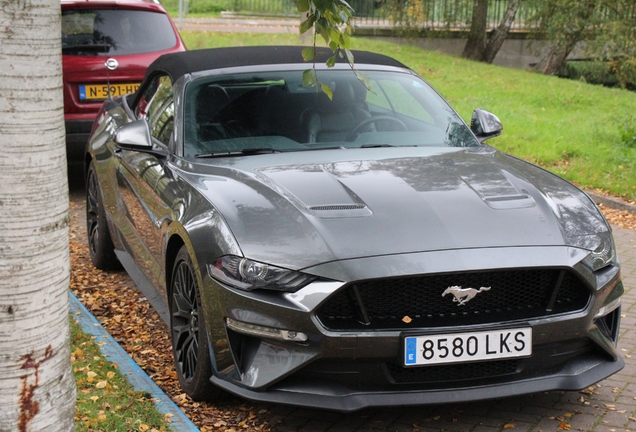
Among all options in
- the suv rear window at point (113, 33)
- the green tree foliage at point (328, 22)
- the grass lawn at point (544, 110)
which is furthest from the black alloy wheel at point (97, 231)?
the grass lawn at point (544, 110)

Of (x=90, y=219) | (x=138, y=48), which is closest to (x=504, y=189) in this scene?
(x=90, y=219)

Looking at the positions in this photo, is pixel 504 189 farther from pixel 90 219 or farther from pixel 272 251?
pixel 90 219

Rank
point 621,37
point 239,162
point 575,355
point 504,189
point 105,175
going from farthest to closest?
point 621,37
point 105,175
point 239,162
point 504,189
point 575,355

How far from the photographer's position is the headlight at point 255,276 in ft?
11.9

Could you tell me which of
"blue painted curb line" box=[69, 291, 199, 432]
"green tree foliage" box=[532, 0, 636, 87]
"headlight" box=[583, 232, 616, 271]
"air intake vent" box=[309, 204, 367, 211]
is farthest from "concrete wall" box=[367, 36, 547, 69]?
"air intake vent" box=[309, 204, 367, 211]

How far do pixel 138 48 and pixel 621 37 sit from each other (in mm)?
12140

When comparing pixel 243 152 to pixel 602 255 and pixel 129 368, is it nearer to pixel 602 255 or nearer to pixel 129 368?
pixel 129 368

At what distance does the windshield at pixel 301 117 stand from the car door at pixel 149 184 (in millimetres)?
230

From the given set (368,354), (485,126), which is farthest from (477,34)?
(368,354)

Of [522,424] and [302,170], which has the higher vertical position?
[302,170]

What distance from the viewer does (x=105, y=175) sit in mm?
6238

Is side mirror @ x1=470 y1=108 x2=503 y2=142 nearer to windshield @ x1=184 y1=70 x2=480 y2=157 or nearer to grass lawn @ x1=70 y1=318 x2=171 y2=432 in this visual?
windshield @ x1=184 y1=70 x2=480 y2=157

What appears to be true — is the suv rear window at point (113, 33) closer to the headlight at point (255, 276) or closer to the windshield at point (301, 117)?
the windshield at point (301, 117)

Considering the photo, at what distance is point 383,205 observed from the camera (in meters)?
4.01
